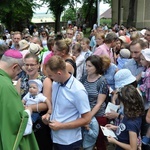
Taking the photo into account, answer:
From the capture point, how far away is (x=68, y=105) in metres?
3.05

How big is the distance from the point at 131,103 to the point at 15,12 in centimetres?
2898

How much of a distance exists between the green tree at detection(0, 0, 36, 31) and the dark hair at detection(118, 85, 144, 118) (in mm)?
22762

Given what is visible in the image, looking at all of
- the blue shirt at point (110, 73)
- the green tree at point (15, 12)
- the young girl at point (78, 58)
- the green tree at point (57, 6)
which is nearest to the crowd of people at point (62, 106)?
the blue shirt at point (110, 73)

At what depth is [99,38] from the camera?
762 cm

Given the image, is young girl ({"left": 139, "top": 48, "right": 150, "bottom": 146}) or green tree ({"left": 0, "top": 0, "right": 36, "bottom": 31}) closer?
young girl ({"left": 139, "top": 48, "right": 150, "bottom": 146})

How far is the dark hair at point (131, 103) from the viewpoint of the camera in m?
3.04

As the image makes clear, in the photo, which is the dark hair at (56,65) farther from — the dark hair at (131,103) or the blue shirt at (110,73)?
the blue shirt at (110,73)

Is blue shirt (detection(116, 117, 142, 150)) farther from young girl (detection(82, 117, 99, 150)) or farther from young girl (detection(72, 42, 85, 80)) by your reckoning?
young girl (detection(72, 42, 85, 80))

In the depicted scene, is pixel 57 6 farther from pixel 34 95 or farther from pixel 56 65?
pixel 56 65

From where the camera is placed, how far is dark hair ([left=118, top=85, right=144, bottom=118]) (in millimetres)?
3041

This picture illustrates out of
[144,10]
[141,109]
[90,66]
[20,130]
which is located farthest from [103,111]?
[144,10]

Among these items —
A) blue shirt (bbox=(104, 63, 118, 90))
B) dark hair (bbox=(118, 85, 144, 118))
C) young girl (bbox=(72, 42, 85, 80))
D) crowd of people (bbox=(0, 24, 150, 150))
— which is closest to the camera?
crowd of people (bbox=(0, 24, 150, 150))

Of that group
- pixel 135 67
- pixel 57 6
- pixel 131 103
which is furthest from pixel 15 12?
pixel 131 103

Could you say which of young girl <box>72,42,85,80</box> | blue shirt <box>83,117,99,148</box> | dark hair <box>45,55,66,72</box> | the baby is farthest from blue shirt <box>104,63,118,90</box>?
dark hair <box>45,55,66,72</box>
